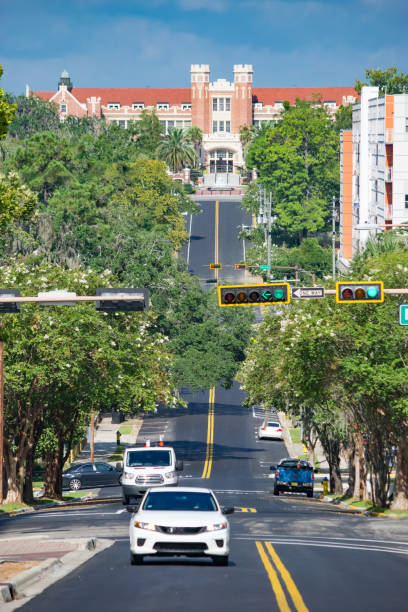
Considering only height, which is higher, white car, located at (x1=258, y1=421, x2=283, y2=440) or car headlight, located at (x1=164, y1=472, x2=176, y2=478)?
white car, located at (x1=258, y1=421, x2=283, y2=440)

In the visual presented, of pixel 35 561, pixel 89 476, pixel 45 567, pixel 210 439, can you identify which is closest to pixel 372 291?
pixel 35 561

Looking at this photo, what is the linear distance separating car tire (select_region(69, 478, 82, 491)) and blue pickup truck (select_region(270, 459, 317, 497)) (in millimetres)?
14113

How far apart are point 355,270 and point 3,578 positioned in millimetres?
25727

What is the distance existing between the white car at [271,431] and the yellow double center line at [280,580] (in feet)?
208

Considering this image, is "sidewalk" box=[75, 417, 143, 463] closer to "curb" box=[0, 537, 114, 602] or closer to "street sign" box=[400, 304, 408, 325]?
"street sign" box=[400, 304, 408, 325]

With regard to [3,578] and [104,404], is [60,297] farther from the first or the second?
[104,404]

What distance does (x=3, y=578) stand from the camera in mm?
17688

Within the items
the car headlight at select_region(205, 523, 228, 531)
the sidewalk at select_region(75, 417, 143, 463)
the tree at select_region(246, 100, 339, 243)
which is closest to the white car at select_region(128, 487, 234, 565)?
the car headlight at select_region(205, 523, 228, 531)

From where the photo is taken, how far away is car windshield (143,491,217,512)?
64.7ft

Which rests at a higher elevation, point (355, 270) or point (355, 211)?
point (355, 211)

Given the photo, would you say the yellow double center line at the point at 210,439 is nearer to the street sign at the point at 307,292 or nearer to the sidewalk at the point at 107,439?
the sidewalk at the point at 107,439

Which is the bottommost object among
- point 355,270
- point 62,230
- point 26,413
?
point 26,413

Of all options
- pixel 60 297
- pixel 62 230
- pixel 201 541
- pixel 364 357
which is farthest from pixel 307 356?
pixel 62 230

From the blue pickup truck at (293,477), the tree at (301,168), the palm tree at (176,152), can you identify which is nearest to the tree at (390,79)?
the tree at (301,168)
